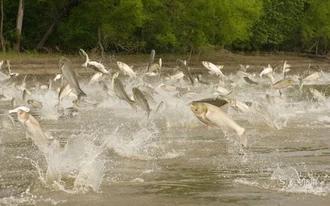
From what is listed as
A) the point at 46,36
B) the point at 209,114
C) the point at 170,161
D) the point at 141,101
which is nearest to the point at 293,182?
the point at 209,114

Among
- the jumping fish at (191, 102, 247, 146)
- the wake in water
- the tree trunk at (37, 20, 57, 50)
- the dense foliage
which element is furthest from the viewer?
the tree trunk at (37, 20, 57, 50)

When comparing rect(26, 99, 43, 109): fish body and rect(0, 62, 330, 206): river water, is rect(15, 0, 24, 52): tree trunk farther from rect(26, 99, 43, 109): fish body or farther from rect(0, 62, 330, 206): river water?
rect(0, 62, 330, 206): river water

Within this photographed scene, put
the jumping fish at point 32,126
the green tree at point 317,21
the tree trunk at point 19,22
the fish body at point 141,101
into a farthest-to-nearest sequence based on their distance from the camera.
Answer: the green tree at point 317,21 < the tree trunk at point 19,22 < the fish body at point 141,101 < the jumping fish at point 32,126

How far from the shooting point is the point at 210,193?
9219 millimetres

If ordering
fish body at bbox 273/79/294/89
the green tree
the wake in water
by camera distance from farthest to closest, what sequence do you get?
the green tree → fish body at bbox 273/79/294/89 → the wake in water

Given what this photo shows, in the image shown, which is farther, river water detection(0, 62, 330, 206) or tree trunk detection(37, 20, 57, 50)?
tree trunk detection(37, 20, 57, 50)

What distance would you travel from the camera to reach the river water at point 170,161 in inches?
357

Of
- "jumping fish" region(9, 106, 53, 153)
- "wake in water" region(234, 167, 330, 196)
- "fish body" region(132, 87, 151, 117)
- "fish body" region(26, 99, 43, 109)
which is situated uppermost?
"jumping fish" region(9, 106, 53, 153)

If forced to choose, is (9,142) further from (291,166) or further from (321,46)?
(321,46)

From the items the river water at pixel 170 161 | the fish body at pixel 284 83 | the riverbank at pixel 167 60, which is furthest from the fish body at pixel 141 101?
the riverbank at pixel 167 60

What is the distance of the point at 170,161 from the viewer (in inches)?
450

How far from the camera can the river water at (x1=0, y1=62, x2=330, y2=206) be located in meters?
9.08

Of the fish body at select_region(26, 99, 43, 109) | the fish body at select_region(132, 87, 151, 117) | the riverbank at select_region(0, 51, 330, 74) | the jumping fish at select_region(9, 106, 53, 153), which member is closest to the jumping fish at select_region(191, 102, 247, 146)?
the jumping fish at select_region(9, 106, 53, 153)

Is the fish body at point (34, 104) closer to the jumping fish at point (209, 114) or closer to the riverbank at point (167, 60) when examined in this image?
the jumping fish at point (209, 114)
